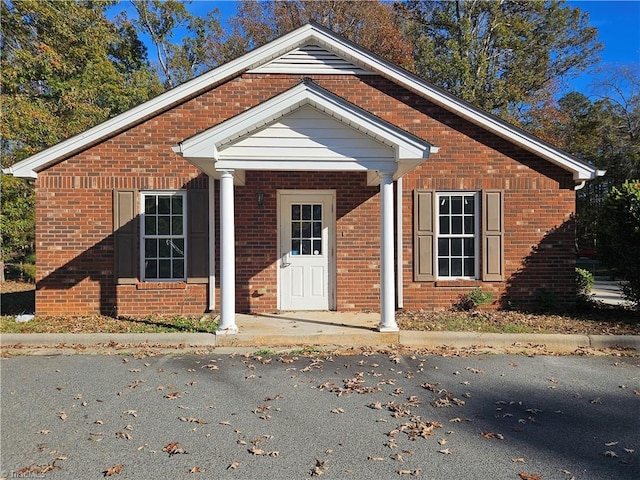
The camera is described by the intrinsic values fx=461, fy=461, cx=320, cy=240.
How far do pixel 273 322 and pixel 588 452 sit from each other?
17.5 feet

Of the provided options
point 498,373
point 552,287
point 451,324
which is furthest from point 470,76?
point 498,373

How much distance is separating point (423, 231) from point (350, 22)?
18287 mm

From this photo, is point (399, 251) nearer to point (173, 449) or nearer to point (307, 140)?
point (307, 140)

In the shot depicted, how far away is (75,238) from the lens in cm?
884

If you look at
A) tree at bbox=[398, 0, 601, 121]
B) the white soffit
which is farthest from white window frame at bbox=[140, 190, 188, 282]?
tree at bbox=[398, 0, 601, 121]

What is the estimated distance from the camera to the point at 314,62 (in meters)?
9.30

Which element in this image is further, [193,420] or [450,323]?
[450,323]

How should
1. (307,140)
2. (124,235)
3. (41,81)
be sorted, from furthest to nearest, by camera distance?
(41,81) → (124,235) → (307,140)

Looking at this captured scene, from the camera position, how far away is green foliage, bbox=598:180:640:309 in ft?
27.0

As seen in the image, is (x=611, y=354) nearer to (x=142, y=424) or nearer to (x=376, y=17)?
(x=142, y=424)

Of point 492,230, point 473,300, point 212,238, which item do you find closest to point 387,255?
point 473,300

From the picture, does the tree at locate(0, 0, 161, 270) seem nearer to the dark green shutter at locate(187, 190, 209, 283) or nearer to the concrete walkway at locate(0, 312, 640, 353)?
the dark green shutter at locate(187, 190, 209, 283)

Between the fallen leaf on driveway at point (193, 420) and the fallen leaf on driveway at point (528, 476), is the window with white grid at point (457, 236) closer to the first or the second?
the fallen leaf on driveway at point (528, 476)

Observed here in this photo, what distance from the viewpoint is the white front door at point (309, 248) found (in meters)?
9.21
